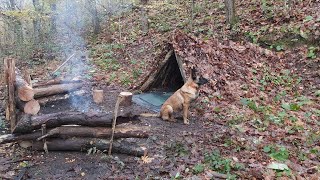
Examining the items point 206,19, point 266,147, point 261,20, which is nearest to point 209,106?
point 266,147

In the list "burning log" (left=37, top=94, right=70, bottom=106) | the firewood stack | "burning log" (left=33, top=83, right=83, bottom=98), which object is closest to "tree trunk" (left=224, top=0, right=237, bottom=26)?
"burning log" (left=33, top=83, right=83, bottom=98)

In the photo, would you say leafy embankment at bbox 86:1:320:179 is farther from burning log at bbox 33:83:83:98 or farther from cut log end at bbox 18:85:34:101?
cut log end at bbox 18:85:34:101

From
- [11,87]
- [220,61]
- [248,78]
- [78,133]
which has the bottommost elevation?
[78,133]

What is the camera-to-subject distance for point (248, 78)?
31.3 feet

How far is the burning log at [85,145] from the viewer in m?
6.09

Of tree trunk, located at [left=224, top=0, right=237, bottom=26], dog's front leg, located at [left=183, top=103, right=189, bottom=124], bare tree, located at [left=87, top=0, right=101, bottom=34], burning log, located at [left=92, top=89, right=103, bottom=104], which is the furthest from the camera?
bare tree, located at [left=87, top=0, right=101, bottom=34]

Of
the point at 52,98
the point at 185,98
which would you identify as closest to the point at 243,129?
the point at 185,98

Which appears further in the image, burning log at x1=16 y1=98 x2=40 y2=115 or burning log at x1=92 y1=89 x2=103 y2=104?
burning log at x1=92 y1=89 x2=103 y2=104

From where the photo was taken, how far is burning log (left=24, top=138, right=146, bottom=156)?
6.09 m

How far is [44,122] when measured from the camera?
614 cm

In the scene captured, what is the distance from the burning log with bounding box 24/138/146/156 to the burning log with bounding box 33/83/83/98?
119 inches

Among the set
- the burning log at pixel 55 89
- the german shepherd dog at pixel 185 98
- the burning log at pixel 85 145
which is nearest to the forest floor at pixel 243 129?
the burning log at pixel 85 145

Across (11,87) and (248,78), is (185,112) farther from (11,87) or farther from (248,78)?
(11,87)

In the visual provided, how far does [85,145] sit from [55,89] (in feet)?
12.9
